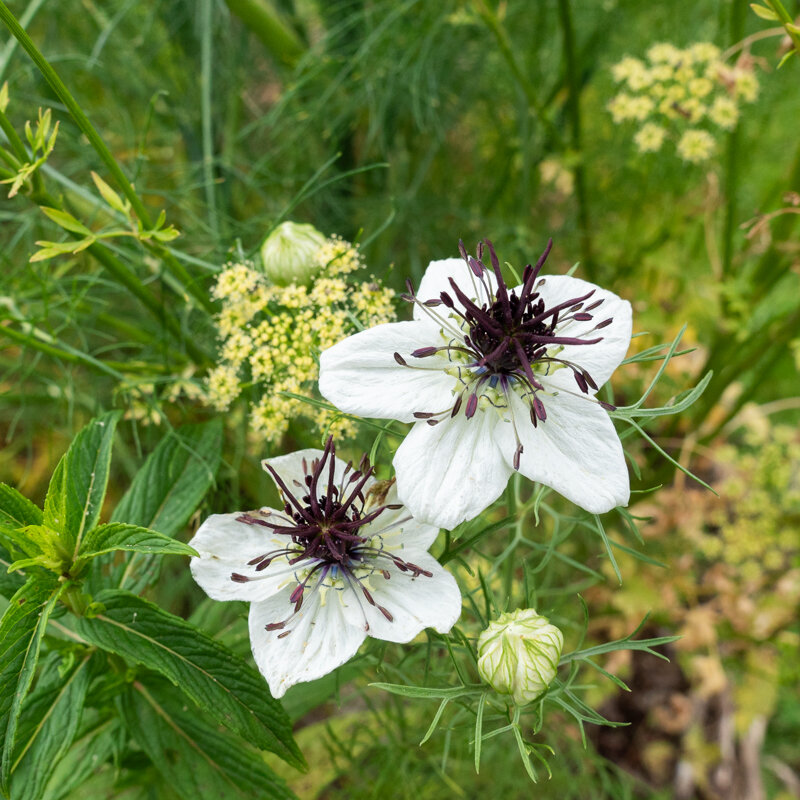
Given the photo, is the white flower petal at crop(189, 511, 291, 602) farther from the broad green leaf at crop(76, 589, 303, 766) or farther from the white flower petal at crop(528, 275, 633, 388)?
the white flower petal at crop(528, 275, 633, 388)

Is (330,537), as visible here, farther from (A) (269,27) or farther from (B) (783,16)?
(A) (269,27)

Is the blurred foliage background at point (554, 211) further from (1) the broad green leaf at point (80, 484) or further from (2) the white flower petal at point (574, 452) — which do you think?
(2) the white flower petal at point (574, 452)

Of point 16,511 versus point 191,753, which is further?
point 191,753

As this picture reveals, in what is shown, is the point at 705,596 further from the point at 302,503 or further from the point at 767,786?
the point at 302,503

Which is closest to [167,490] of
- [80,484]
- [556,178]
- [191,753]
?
[80,484]

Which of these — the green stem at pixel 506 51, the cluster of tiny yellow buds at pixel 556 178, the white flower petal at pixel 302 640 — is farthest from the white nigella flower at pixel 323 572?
the cluster of tiny yellow buds at pixel 556 178
